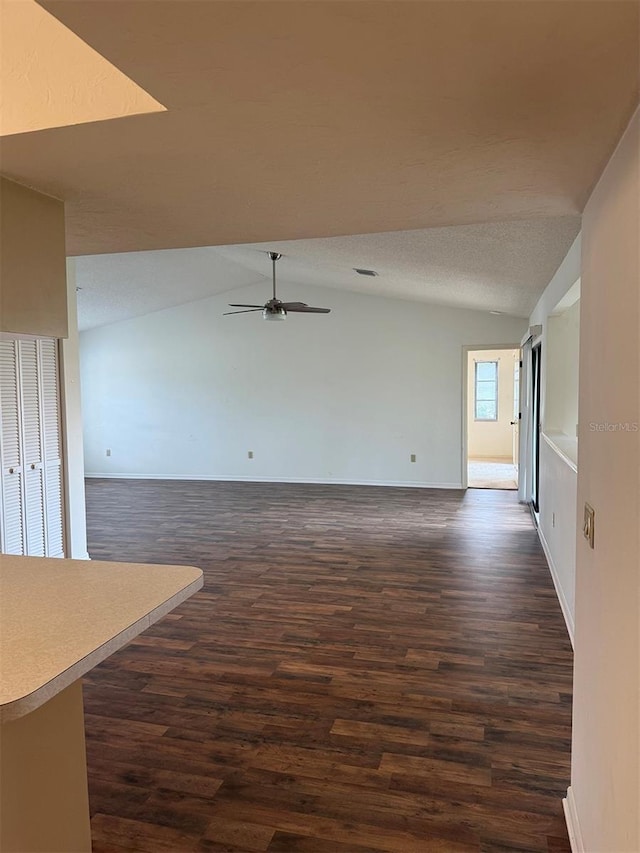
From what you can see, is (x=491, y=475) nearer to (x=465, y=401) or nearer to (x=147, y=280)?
(x=465, y=401)

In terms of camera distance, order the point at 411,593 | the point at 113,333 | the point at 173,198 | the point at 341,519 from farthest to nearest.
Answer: the point at 113,333 → the point at 341,519 → the point at 411,593 → the point at 173,198

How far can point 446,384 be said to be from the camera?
8172mm

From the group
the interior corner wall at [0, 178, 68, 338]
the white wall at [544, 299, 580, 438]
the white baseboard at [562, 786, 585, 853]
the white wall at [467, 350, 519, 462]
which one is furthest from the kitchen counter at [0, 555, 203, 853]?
the white wall at [467, 350, 519, 462]

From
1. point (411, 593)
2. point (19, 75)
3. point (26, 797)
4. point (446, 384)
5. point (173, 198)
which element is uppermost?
point (19, 75)

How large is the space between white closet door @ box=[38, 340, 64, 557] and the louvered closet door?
0.25 m

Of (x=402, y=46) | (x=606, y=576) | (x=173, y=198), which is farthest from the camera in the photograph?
(x=173, y=198)

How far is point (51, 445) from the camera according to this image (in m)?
4.42

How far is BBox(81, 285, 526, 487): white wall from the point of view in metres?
8.22

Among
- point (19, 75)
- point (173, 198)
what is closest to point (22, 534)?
point (173, 198)

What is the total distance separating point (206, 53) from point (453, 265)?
402 cm

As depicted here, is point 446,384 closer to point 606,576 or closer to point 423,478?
point 423,478

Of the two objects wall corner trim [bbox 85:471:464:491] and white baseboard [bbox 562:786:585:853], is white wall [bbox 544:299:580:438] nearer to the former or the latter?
wall corner trim [bbox 85:471:464:491]

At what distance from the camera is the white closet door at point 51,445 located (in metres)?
4.32

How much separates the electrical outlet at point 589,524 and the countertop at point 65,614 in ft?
3.71
